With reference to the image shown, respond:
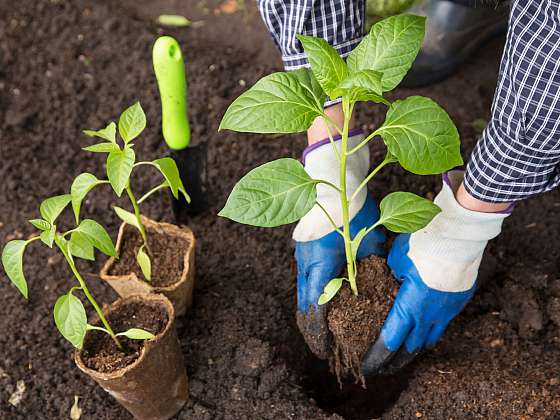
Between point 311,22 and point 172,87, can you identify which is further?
point 172,87

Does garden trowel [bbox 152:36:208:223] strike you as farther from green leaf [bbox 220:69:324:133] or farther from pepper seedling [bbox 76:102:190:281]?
green leaf [bbox 220:69:324:133]

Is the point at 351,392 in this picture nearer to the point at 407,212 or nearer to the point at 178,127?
the point at 407,212

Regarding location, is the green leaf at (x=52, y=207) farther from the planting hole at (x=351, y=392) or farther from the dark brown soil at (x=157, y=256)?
the planting hole at (x=351, y=392)

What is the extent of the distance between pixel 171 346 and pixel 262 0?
0.70m

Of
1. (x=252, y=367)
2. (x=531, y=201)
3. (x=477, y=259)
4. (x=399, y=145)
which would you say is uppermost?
(x=399, y=145)

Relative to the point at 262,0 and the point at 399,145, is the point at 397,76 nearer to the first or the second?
the point at 399,145

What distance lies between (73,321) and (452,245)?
0.75 meters

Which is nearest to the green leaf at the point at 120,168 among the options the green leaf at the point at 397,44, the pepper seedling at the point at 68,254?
the pepper seedling at the point at 68,254

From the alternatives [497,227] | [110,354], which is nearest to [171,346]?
[110,354]

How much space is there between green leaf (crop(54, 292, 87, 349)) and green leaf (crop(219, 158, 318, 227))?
317mm

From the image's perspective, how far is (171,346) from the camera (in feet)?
4.10

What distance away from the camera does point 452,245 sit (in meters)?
1.33

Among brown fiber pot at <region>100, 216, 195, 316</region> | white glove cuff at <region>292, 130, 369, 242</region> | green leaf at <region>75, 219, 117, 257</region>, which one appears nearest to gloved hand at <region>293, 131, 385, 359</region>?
white glove cuff at <region>292, 130, 369, 242</region>

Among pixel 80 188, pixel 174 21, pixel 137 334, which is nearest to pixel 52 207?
pixel 80 188
